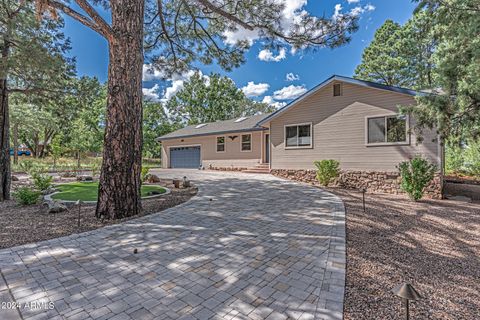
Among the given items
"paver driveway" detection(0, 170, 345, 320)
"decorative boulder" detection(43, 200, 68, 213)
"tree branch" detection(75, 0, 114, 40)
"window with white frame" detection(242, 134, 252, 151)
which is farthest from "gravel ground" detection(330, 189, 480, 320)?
"window with white frame" detection(242, 134, 252, 151)

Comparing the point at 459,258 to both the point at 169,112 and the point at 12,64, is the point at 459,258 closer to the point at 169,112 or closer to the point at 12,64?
the point at 12,64

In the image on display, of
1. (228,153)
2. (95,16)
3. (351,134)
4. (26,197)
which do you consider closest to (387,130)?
(351,134)

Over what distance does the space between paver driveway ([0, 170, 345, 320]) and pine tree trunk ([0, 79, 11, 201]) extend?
17.2 feet

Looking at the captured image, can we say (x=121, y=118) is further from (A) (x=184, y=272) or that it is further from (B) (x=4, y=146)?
(B) (x=4, y=146)

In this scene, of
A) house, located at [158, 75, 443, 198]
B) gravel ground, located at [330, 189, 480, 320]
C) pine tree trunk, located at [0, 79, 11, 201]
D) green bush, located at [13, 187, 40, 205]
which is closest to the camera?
gravel ground, located at [330, 189, 480, 320]

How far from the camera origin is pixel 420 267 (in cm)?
301

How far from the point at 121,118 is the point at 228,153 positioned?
41.8ft

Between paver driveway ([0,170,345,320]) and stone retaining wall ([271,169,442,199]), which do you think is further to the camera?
stone retaining wall ([271,169,442,199])

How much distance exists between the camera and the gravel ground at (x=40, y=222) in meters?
3.84

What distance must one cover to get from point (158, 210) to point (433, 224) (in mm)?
5883

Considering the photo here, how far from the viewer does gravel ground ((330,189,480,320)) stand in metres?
2.19

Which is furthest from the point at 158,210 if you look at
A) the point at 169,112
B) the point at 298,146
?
the point at 169,112

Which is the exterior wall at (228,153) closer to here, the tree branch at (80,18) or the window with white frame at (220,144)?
the window with white frame at (220,144)

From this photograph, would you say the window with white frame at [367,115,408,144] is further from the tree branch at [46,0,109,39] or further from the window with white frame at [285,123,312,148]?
the tree branch at [46,0,109,39]
